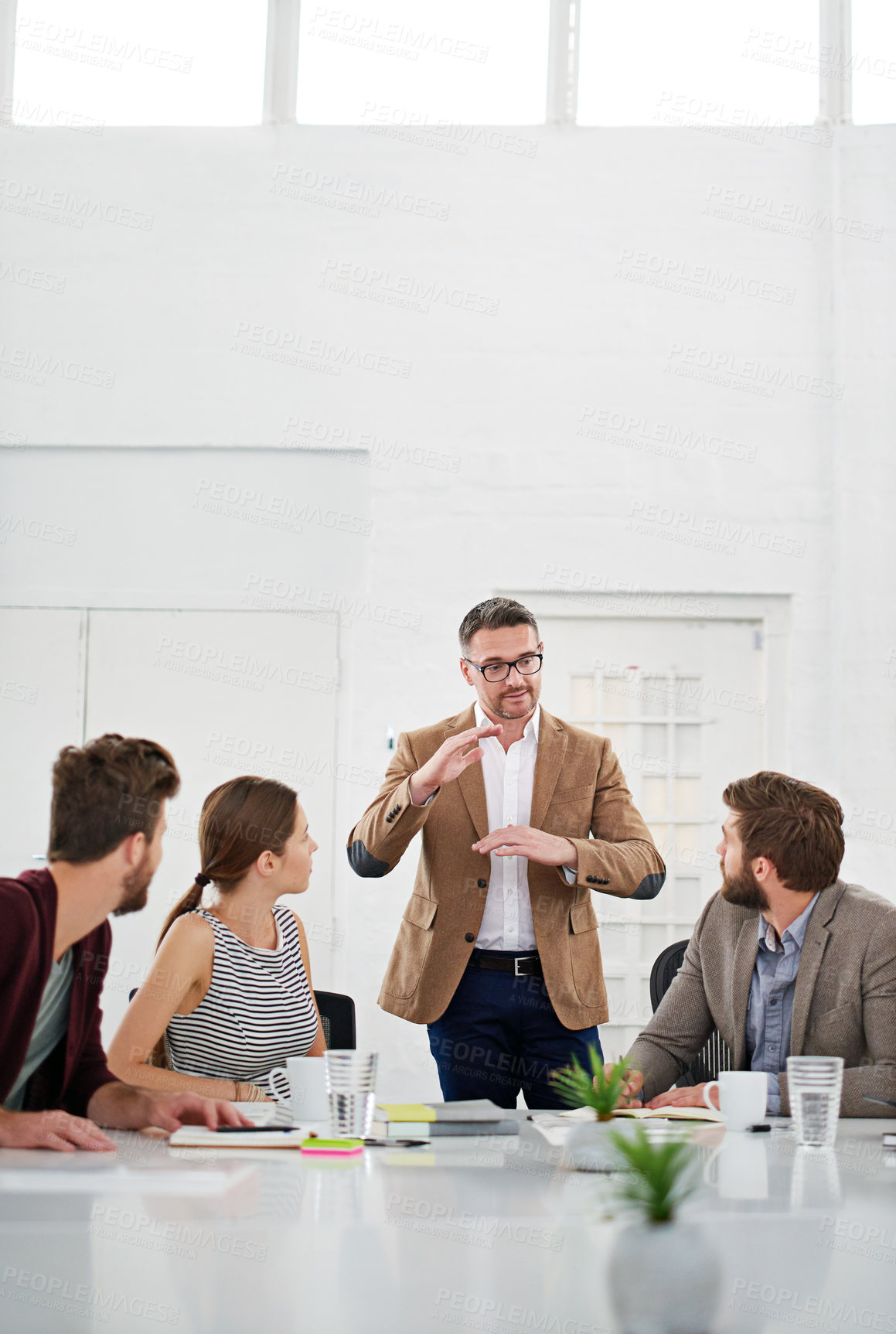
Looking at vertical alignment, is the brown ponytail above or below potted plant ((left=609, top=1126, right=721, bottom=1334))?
above

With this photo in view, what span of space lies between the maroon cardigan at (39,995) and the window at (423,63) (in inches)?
158

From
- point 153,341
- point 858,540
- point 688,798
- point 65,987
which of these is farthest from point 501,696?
point 153,341

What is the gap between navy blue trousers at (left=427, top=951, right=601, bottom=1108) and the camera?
2.56 m

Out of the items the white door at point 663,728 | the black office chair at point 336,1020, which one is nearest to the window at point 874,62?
the white door at point 663,728

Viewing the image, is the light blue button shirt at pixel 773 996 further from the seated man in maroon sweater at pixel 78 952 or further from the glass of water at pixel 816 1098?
the seated man in maroon sweater at pixel 78 952

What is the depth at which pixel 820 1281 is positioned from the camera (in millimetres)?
1176

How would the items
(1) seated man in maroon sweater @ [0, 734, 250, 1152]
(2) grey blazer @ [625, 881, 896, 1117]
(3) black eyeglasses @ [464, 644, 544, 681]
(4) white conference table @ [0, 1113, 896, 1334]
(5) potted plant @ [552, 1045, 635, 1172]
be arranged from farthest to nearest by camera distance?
(3) black eyeglasses @ [464, 644, 544, 681] < (2) grey blazer @ [625, 881, 896, 1117] < (1) seated man in maroon sweater @ [0, 734, 250, 1152] < (5) potted plant @ [552, 1045, 635, 1172] < (4) white conference table @ [0, 1113, 896, 1334]

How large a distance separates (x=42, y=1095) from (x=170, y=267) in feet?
12.3

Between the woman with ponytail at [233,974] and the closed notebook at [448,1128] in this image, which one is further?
the woman with ponytail at [233,974]

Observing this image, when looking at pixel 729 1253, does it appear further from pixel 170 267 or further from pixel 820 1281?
pixel 170 267

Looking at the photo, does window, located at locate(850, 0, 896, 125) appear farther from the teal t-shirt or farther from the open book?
the teal t-shirt

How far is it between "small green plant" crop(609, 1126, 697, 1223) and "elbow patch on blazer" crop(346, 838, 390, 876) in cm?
175

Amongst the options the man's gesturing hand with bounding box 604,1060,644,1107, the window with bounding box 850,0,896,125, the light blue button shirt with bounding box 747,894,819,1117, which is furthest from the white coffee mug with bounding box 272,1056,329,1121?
the window with bounding box 850,0,896,125

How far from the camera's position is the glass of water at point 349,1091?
158cm
